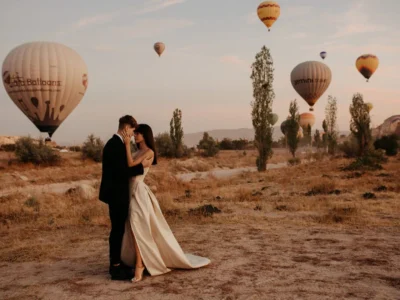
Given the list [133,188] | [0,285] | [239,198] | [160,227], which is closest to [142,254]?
[160,227]

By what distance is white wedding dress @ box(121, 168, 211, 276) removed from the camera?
588cm

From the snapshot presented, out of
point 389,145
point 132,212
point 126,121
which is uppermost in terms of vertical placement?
point 389,145

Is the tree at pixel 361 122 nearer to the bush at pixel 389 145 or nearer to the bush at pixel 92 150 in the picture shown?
the bush at pixel 389 145

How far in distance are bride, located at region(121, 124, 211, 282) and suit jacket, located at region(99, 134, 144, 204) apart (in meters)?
0.09

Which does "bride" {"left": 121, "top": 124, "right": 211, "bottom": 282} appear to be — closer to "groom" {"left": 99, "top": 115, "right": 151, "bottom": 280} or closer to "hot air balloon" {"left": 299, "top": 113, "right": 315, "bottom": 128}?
"groom" {"left": 99, "top": 115, "right": 151, "bottom": 280}

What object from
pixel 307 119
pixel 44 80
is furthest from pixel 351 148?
pixel 307 119

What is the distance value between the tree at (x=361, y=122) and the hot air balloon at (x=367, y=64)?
55.0 feet

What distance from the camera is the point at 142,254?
234 inches

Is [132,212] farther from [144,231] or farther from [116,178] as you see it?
[116,178]

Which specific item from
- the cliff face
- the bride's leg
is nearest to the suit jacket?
the bride's leg

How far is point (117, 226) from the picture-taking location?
5.91m

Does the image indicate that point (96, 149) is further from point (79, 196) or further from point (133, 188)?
point (133, 188)

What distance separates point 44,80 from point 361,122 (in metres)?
28.3

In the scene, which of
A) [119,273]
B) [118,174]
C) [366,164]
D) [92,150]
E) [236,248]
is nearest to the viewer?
[118,174]
